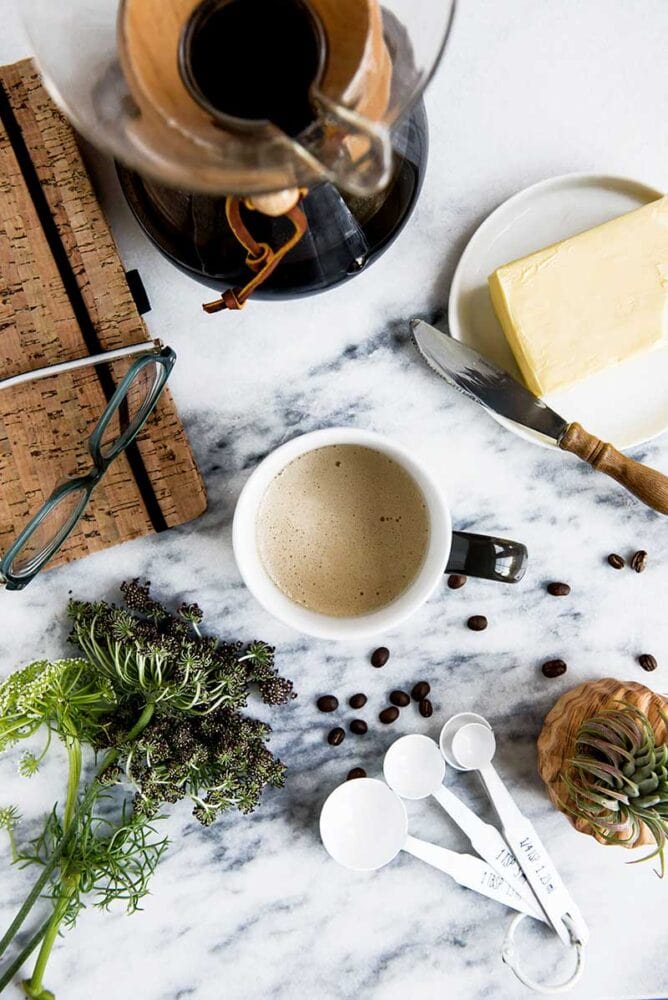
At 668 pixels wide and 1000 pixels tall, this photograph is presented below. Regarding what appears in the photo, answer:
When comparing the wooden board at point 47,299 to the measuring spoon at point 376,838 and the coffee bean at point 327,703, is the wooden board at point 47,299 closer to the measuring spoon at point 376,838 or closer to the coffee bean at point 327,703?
the coffee bean at point 327,703

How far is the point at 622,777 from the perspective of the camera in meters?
1.02

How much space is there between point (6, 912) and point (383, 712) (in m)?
0.58

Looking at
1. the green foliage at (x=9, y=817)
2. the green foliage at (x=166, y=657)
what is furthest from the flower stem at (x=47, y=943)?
the green foliage at (x=166, y=657)

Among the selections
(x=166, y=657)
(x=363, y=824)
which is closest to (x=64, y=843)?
(x=166, y=657)

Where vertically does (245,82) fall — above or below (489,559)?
above

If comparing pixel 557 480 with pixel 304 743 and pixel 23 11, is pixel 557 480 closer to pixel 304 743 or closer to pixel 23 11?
pixel 304 743

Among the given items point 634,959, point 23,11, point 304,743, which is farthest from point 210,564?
point 634,959

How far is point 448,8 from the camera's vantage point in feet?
2.33

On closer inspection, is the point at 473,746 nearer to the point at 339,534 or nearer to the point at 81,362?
the point at 339,534

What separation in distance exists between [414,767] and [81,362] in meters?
0.68

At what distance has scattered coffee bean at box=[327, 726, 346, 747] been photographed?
47.2 inches

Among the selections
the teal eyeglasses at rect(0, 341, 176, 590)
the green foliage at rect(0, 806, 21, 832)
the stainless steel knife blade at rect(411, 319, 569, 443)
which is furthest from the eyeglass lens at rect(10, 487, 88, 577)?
the stainless steel knife blade at rect(411, 319, 569, 443)

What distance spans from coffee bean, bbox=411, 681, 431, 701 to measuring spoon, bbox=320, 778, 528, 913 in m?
0.12

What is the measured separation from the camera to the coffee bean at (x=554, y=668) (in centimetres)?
120
